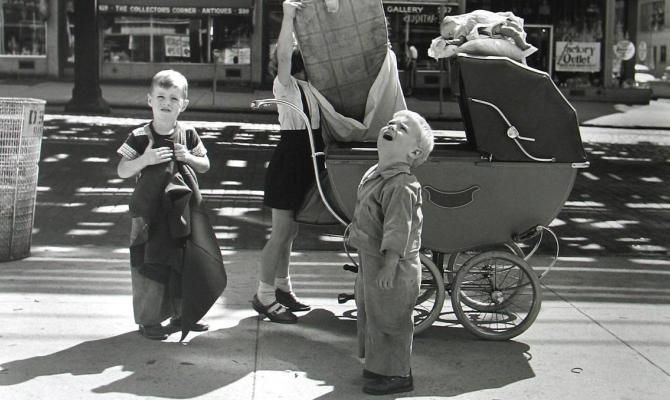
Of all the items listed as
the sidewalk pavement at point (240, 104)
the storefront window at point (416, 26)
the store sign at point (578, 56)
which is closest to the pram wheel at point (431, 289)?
the sidewalk pavement at point (240, 104)


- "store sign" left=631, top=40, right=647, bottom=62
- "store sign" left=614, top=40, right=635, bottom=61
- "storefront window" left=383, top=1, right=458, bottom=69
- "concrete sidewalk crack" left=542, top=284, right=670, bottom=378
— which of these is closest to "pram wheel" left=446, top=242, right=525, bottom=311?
"concrete sidewalk crack" left=542, top=284, right=670, bottom=378

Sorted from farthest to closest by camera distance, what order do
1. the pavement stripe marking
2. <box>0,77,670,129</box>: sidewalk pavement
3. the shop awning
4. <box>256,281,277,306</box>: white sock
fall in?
the shop awning, <box>0,77,670,129</box>: sidewalk pavement, the pavement stripe marking, <box>256,281,277,306</box>: white sock

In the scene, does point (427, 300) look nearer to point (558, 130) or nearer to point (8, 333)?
point (558, 130)

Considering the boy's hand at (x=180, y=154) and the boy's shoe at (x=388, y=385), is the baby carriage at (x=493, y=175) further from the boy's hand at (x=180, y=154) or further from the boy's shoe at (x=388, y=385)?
the boy's shoe at (x=388, y=385)

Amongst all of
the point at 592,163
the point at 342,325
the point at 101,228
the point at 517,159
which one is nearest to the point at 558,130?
the point at 517,159

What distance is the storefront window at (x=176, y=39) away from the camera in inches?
1083

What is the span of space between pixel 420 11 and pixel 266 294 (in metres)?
22.1

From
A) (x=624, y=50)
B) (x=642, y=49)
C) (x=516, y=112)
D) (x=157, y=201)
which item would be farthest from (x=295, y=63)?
(x=642, y=49)

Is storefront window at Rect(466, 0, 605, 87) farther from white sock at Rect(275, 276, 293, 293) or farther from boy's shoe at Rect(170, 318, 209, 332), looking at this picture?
boy's shoe at Rect(170, 318, 209, 332)

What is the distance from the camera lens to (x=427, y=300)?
6156 mm

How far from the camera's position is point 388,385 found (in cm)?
459

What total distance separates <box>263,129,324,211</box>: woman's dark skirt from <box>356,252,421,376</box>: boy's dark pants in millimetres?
1090

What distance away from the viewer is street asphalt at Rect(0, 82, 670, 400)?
472 cm

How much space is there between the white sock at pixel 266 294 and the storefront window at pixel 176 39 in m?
22.3
